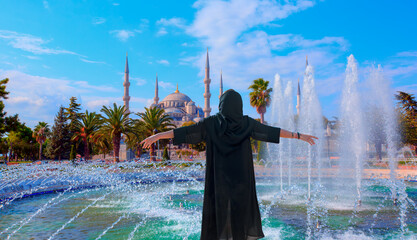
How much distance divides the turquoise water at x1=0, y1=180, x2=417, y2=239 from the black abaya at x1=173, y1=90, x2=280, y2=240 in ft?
9.62

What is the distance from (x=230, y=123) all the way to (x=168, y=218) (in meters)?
4.64

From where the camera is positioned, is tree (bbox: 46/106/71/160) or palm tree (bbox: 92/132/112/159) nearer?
palm tree (bbox: 92/132/112/159)

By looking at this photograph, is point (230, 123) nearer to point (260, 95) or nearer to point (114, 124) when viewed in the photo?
point (114, 124)

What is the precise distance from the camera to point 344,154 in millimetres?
22422

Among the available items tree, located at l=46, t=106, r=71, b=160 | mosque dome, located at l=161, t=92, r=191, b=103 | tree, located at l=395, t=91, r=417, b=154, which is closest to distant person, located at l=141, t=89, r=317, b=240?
tree, located at l=395, t=91, r=417, b=154

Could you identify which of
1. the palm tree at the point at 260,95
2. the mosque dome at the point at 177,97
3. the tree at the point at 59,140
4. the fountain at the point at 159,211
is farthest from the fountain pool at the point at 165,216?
the mosque dome at the point at 177,97

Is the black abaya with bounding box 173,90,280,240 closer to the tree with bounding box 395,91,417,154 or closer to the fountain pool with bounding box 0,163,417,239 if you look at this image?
the fountain pool with bounding box 0,163,417,239

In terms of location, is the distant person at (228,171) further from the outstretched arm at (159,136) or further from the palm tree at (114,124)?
the palm tree at (114,124)

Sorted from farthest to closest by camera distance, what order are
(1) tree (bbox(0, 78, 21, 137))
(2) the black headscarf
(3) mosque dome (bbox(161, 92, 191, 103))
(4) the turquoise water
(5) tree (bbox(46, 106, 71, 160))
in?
(3) mosque dome (bbox(161, 92, 191, 103)) < (5) tree (bbox(46, 106, 71, 160)) < (1) tree (bbox(0, 78, 21, 137)) < (4) the turquoise water < (2) the black headscarf

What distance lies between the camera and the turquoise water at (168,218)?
5.29m

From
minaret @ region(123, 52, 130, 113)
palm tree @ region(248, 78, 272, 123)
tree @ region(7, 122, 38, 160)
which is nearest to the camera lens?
palm tree @ region(248, 78, 272, 123)

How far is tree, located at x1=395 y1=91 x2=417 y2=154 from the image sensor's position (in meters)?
26.9

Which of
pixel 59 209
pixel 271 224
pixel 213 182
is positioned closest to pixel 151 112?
pixel 59 209

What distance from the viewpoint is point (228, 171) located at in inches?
92.2
